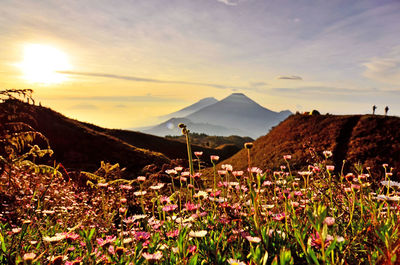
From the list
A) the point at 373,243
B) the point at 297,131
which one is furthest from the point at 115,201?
the point at 297,131

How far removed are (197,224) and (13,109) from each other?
4.26 meters

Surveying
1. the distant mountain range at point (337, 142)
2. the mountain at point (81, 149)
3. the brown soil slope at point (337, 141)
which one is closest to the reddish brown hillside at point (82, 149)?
the mountain at point (81, 149)

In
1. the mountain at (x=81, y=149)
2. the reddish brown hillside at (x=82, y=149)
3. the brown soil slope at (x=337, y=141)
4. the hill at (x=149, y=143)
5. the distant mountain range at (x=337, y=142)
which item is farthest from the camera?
the hill at (x=149, y=143)

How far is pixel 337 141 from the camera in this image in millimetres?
16547

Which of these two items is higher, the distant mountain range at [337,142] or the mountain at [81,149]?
the distant mountain range at [337,142]

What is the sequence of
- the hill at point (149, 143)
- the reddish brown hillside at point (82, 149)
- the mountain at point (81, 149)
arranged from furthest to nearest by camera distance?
the hill at point (149, 143), the reddish brown hillside at point (82, 149), the mountain at point (81, 149)

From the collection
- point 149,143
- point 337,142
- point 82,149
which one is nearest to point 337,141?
point 337,142

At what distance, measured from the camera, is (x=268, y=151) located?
18.4 metres

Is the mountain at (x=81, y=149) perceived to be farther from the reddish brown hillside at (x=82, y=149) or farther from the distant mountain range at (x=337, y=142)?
the distant mountain range at (x=337, y=142)

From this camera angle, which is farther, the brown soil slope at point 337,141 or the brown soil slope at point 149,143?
the brown soil slope at point 149,143

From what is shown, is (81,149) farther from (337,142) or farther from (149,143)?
(337,142)

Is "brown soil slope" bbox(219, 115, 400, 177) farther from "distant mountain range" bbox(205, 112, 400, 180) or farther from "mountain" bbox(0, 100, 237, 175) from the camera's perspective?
"mountain" bbox(0, 100, 237, 175)

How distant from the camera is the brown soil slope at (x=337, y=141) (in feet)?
47.9

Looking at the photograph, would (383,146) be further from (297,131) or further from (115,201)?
(115,201)
